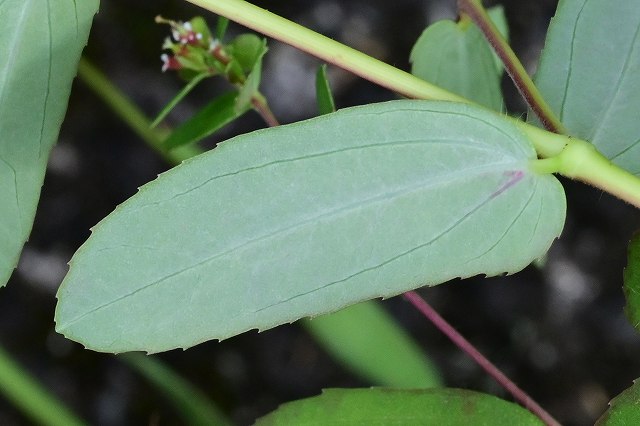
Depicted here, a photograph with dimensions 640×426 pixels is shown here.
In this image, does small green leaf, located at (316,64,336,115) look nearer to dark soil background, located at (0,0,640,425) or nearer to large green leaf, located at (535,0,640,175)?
large green leaf, located at (535,0,640,175)

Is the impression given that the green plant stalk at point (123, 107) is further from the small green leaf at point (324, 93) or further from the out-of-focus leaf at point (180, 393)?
the small green leaf at point (324, 93)

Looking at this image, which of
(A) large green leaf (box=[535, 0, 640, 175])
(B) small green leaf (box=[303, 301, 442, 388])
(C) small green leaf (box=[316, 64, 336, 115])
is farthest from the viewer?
(B) small green leaf (box=[303, 301, 442, 388])

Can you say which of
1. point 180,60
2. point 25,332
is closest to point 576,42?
point 180,60

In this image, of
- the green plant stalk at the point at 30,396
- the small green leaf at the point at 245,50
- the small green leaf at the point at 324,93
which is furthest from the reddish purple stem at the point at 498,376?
the green plant stalk at the point at 30,396

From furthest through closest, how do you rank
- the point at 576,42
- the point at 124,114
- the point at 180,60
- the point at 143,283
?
the point at 124,114, the point at 180,60, the point at 576,42, the point at 143,283

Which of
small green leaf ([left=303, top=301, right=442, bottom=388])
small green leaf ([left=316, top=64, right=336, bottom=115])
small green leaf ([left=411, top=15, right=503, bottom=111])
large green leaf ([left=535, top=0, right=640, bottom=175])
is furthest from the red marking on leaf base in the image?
small green leaf ([left=303, top=301, right=442, bottom=388])

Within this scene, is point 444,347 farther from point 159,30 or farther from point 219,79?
point 159,30

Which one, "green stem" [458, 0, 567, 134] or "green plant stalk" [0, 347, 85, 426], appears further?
"green plant stalk" [0, 347, 85, 426]
